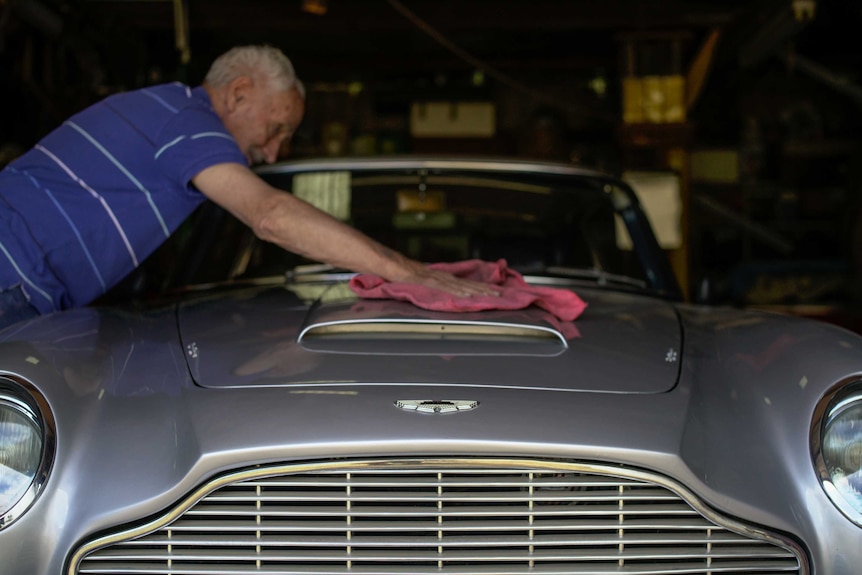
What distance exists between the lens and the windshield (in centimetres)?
303

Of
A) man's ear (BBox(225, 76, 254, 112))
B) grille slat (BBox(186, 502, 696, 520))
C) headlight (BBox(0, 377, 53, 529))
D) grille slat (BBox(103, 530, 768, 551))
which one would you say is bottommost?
grille slat (BBox(103, 530, 768, 551))

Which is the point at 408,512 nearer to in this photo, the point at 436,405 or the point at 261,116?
the point at 436,405

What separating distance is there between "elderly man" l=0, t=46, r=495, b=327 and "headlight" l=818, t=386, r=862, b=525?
0.93 metres

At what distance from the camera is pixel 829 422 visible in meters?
1.73

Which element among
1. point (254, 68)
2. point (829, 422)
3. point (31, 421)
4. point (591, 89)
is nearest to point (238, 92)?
point (254, 68)

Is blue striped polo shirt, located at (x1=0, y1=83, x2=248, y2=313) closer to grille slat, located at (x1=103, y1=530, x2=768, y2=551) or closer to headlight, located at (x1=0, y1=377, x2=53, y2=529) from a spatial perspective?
headlight, located at (x1=0, y1=377, x2=53, y2=529)

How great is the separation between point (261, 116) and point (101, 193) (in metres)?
0.49

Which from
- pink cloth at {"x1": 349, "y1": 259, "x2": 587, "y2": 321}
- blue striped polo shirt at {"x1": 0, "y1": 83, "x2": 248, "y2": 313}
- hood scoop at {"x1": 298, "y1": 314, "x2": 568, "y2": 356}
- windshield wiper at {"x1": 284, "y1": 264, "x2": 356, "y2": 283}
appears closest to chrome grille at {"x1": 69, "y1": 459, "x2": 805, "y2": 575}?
hood scoop at {"x1": 298, "y1": 314, "x2": 568, "y2": 356}

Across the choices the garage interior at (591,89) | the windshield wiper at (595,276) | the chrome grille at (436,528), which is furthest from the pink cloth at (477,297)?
the garage interior at (591,89)

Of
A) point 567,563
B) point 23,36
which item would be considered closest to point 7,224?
point 567,563

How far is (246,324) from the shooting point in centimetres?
225

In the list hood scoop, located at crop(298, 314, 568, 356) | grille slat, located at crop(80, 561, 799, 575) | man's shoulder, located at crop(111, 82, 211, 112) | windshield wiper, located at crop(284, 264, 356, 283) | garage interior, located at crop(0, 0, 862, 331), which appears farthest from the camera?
garage interior, located at crop(0, 0, 862, 331)

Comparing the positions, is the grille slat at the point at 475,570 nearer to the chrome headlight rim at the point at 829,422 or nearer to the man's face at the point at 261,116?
the chrome headlight rim at the point at 829,422

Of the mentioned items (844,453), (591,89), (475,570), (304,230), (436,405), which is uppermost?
(591,89)
